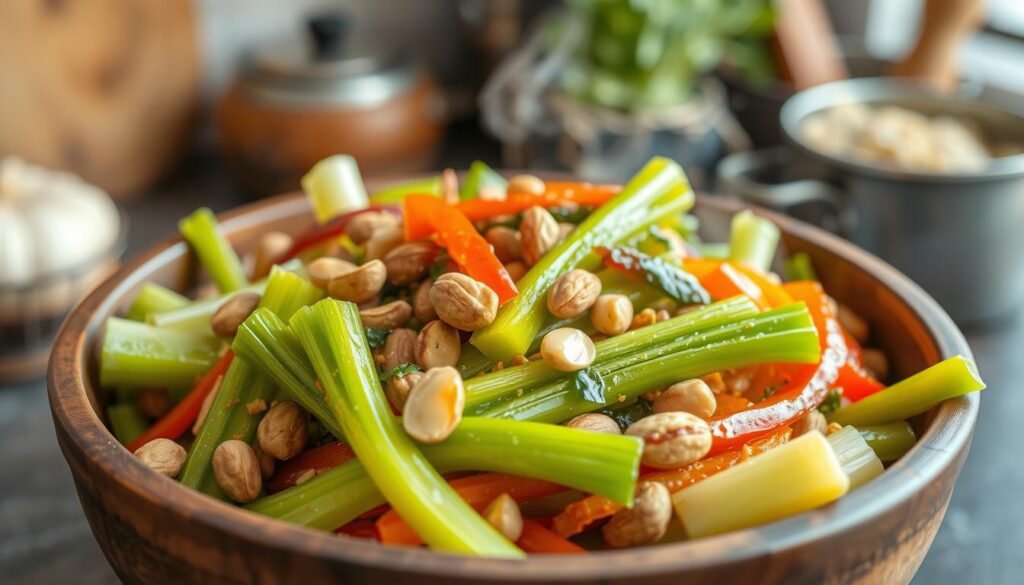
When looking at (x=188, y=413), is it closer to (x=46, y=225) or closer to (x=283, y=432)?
(x=283, y=432)

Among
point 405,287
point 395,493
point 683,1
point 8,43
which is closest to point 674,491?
point 395,493

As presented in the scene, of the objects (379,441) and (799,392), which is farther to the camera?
(799,392)

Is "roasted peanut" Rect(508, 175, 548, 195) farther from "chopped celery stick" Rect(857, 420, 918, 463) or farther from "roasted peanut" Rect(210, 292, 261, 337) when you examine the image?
"chopped celery stick" Rect(857, 420, 918, 463)

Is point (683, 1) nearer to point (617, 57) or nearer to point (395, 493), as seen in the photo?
point (617, 57)

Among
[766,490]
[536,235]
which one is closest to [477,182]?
[536,235]

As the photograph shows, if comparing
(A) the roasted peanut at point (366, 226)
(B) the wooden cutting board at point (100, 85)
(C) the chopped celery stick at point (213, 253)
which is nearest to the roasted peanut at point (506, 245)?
(A) the roasted peanut at point (366, 226)

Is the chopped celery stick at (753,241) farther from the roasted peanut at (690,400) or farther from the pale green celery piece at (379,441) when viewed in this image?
the pale green celery piece at (379,441)
